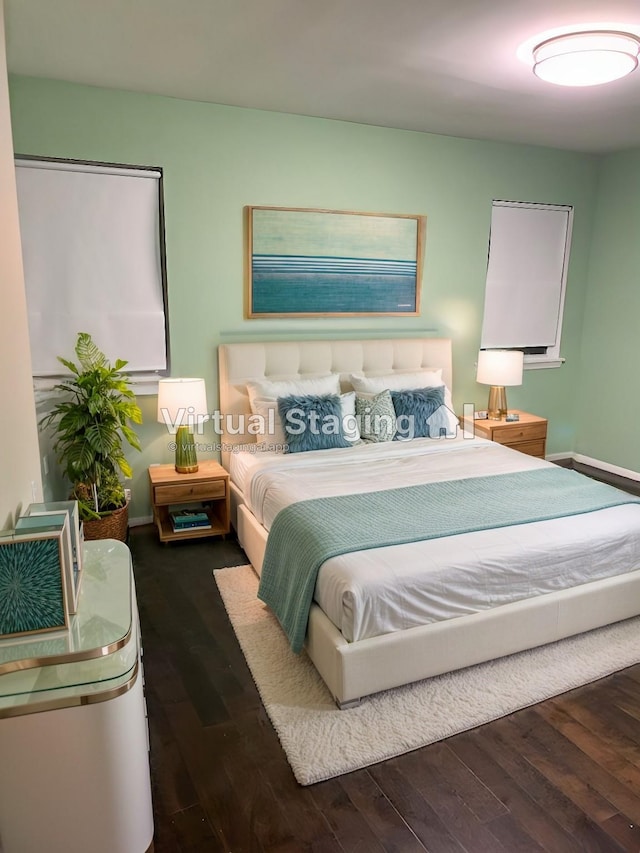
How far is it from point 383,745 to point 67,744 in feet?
3.77

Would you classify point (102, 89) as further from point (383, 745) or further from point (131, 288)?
point (383, 745)

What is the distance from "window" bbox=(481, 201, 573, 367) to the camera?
16.1 ft

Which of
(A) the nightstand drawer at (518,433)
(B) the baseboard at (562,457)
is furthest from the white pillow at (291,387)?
(B) the baseboard at (562,457)

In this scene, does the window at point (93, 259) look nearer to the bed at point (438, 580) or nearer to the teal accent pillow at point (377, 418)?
the bed at point (438, 580)

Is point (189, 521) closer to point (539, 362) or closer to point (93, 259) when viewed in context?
point (93, 259)

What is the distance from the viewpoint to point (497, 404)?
4801mm

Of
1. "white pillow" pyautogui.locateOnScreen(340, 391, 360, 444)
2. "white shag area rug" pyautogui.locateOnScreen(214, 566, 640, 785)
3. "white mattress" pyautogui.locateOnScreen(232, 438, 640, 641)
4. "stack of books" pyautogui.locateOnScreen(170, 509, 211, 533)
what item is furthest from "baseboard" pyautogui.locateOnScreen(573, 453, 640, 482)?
"stack of books" pyautogui.locateOnScreen(170, 509, 211, 533)

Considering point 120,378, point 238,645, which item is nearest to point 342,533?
point 238,645

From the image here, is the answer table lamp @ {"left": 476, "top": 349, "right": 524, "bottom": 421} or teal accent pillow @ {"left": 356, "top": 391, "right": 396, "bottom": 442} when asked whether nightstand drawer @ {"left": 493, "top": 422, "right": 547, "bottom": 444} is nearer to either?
table lamp @ {"left": 476, "top": 349, "right": 524, "bottom": 421}

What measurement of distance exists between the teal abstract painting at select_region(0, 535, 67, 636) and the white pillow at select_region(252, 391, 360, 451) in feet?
7.30

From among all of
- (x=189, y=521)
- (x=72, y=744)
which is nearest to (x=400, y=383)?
(x=189, y=521)

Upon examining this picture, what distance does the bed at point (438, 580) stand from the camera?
7.47 ft

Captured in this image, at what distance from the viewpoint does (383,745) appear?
6.94 feet

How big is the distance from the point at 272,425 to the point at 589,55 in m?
2.54
